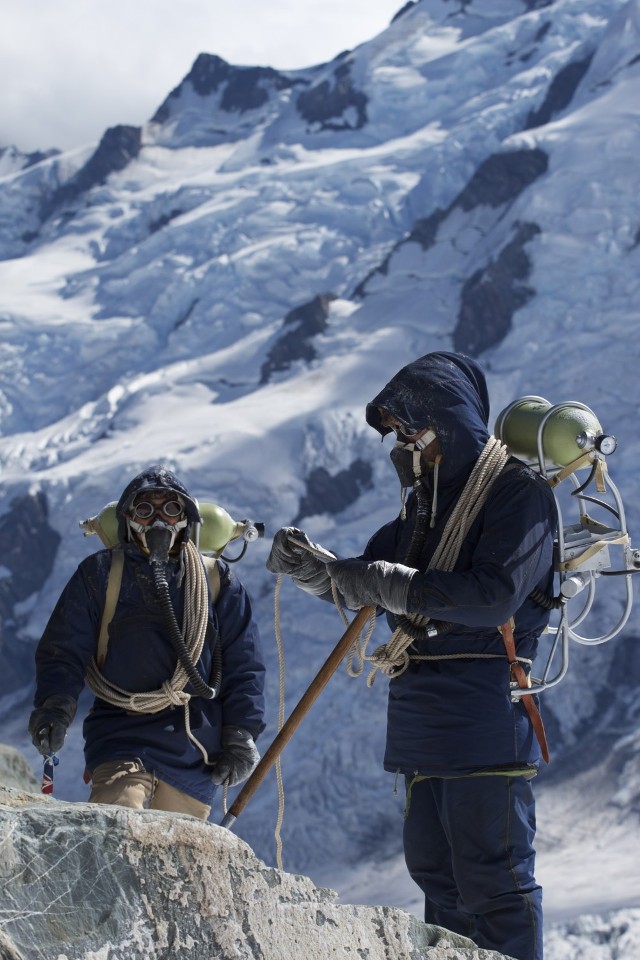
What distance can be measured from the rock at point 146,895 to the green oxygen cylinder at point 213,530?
1.77 metres

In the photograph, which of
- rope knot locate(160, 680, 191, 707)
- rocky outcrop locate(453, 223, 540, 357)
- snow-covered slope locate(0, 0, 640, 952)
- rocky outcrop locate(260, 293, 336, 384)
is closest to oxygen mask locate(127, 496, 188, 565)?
rope knot locate(160, 680, 191, 707)

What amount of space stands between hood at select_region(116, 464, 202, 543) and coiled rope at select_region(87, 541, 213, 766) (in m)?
0.16

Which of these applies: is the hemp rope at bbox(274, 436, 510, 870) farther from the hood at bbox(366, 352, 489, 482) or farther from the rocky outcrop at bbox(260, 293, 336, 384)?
the rocky outcrop at bbox(260, 293, 336, 384)

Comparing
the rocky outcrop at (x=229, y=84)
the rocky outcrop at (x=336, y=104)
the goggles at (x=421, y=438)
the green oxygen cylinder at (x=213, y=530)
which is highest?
the goggles at (x=421, y=438)

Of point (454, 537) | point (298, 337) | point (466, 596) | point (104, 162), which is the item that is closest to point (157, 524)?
point (454, 537)

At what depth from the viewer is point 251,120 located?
244 ft

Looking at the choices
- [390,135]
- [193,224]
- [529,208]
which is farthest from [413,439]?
[390,135]

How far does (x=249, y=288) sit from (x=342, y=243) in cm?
485

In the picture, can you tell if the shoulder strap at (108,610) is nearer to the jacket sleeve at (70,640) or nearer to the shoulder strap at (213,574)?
the jacket sleeve at (70,640)

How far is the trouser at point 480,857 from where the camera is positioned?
2959mm

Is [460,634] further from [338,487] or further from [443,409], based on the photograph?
[338,487]

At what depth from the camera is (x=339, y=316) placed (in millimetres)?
49031

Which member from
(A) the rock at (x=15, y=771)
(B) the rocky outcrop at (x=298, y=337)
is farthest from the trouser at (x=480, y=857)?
(B) the rocky outcrop at (x=298, y=337)

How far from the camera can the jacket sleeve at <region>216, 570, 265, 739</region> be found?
371cm
